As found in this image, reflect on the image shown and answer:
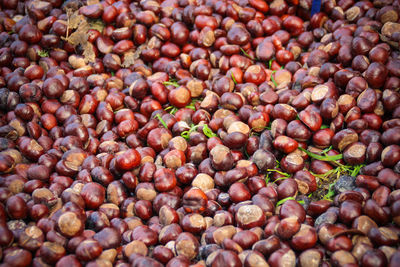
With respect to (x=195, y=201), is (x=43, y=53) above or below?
above

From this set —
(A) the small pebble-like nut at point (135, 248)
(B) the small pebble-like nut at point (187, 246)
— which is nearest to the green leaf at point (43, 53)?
(A) the small pebble-like nut at point (135, 248)

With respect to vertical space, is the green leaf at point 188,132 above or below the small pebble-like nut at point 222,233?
above

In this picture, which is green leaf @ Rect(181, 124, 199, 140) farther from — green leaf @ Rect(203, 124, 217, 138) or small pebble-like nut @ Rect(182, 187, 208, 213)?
small pebble-like nut @ Rect(182, 187, 208, 213)

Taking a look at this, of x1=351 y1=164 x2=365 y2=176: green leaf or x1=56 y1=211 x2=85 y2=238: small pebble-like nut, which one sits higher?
x1=351 y1=164 x2=365 y2=176: green leaf

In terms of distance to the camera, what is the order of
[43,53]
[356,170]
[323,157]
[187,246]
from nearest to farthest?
[187,246] → [356,170] → [323,157] → [43,53]

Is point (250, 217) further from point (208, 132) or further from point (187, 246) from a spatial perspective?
point (208, 132)

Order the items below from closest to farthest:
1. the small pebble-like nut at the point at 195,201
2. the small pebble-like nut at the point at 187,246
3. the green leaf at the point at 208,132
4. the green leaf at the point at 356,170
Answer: the small pebble-like nut at the point at 187,246
the small pebble-like nut at the point at 195,201
the green leaf at the point at 356,170
the green leaf at the point at 208,132

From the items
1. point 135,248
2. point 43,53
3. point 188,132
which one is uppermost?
point 43,53

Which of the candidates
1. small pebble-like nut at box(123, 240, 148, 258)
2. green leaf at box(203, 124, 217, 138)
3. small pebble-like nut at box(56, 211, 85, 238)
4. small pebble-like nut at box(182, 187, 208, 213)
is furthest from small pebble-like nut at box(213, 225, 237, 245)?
green leaf at box(203, 124, 217, 138)

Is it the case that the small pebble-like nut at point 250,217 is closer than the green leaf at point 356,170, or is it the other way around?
the small pebble-like nut at point 250,217

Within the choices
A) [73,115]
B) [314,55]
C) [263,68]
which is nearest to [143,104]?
[73,115]

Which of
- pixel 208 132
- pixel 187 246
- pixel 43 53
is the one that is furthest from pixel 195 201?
pixel 43 53

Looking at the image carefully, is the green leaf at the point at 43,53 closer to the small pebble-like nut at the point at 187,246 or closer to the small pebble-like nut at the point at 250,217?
the small pebble-like nut at the point at 187,246
